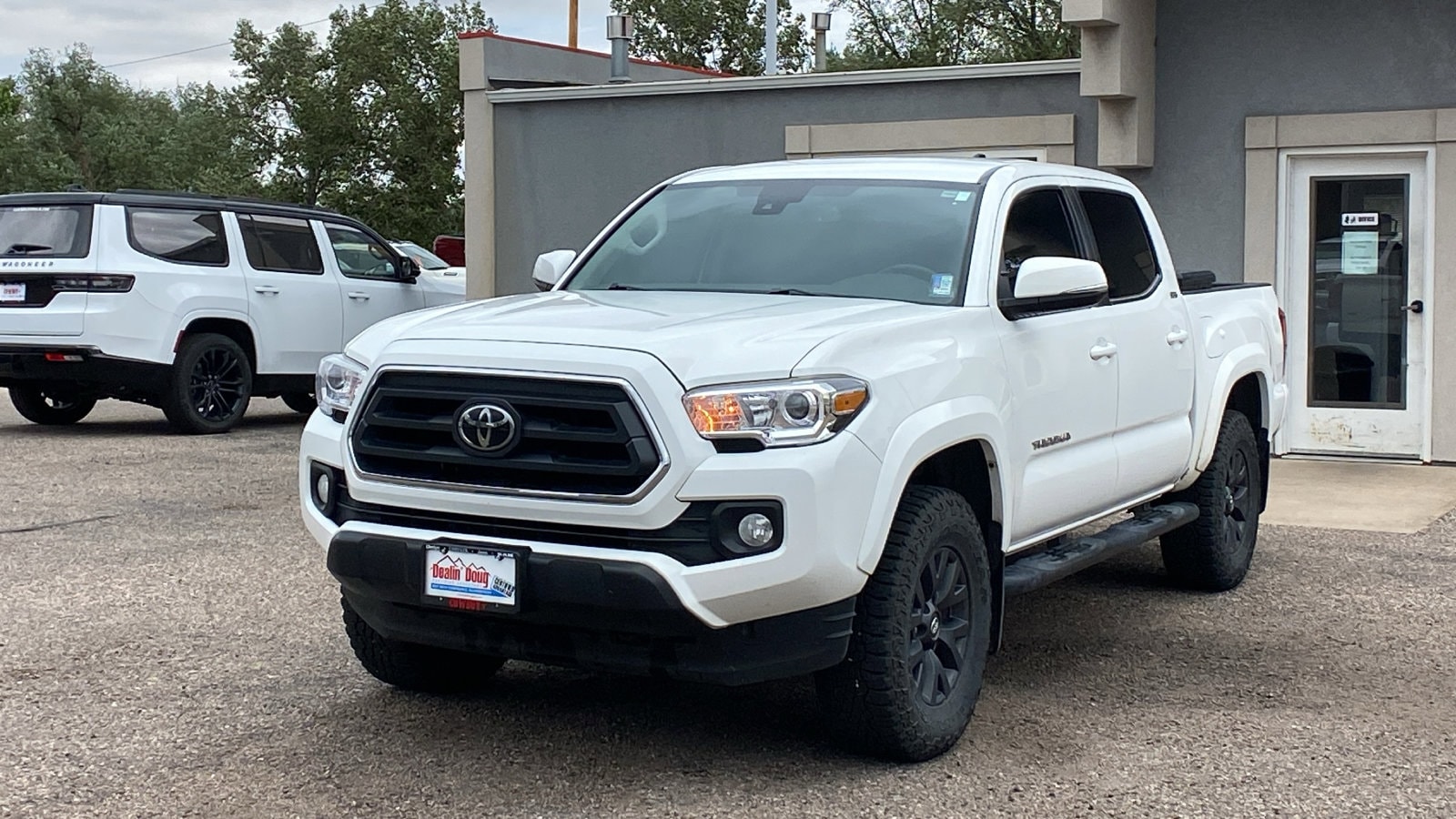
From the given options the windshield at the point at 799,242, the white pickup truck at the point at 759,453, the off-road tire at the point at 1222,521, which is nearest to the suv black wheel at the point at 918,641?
the white pickup truck at the point at 759,453

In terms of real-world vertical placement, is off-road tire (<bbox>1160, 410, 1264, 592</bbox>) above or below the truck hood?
below

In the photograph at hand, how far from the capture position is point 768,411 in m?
4.49

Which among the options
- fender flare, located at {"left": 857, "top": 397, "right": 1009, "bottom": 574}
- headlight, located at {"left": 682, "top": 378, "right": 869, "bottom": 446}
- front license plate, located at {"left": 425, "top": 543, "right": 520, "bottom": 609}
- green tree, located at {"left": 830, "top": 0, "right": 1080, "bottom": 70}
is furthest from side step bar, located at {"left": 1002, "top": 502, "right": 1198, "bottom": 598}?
green tree, located at {"left": 830, "top": 0, "right": 1080, "bottom": 70}

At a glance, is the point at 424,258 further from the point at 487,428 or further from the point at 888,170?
the point at 487,428

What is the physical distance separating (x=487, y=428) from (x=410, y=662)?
1.24 m

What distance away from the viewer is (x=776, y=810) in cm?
454

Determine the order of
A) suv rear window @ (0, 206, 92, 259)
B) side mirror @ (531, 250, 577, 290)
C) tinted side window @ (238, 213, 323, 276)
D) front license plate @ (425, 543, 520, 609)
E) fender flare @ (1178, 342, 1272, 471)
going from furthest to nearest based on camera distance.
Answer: tinted side window @ (238, 213, 323, 276) < suv rear window @ (0, 206, 92, 259) < fender flare @ (1178, 342, 1272, 471) < side mirror @ (531, 250, 577, 290) < front license plate @ (425, 543, 520, 609)

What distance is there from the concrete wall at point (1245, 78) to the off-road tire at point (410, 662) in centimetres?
852

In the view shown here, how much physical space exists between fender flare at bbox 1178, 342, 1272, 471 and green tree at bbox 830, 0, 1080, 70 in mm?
34095

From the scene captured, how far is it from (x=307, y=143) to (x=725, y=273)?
1852 inches

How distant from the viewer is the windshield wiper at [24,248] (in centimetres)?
1341

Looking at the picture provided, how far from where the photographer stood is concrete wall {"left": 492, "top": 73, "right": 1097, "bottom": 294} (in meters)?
13.7

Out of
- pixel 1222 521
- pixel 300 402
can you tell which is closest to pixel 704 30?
pixel 300 402

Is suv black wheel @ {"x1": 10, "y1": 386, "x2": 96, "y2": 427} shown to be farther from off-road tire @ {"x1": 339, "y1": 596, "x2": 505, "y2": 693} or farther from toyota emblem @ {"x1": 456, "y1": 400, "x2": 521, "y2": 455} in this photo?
toyota emblem @ {"x1": 456, "y1": 400, "x2": 521, "y2": 455}
